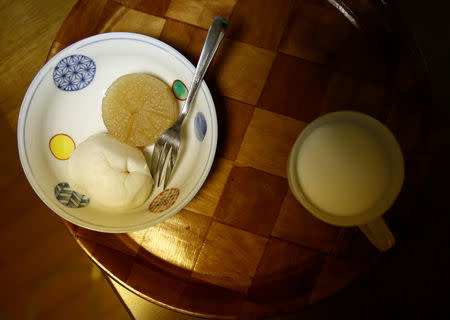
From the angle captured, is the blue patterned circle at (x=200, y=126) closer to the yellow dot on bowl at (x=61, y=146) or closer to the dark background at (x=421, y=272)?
the yellow dot on bowl at (x=61, y=146)

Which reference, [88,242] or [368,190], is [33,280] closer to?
[88,242]

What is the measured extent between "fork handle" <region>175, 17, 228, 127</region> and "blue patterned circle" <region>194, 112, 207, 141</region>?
0.08ft

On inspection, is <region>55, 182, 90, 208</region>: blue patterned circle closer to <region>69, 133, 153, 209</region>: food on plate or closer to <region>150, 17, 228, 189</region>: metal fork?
<region>69, 133, 153, 209</region>: food on plate

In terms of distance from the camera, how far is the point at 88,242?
66 cm

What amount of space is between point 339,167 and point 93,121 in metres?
0.52

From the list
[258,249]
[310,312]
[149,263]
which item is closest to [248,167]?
[258,249]

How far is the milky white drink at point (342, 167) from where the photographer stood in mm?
616

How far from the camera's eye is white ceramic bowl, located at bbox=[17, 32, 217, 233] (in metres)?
0.62

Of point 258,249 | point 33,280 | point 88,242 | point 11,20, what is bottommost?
point 33,280

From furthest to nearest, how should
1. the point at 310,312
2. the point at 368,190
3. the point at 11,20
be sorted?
the point at 310,312, the point at 11,20, the point at 368,190

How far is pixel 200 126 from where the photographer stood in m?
0.66

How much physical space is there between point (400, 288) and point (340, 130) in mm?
752

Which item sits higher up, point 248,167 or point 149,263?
point 248,167

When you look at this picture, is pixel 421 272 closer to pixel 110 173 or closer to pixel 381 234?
pixel 381 234
